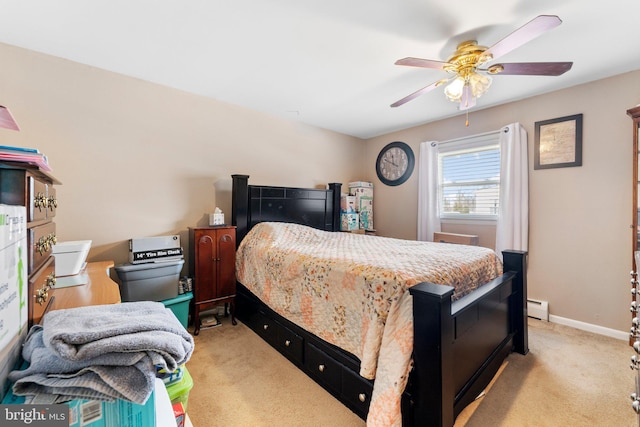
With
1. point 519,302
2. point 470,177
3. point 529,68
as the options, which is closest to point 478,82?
point 529,68

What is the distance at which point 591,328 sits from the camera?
253 cm

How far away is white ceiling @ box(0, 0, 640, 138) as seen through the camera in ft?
5.36

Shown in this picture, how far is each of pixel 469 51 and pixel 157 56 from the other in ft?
7.97

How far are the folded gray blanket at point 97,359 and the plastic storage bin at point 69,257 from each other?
126cm

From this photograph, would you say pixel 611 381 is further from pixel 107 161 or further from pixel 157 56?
pixel 107 161

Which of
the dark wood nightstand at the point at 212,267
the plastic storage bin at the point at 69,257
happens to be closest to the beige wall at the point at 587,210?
the dark wood nightstand at the point at 212,267

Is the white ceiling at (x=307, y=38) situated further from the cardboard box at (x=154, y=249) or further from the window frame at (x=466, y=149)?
the cardboard box at (x=154, y=249)

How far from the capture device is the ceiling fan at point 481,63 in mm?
1467

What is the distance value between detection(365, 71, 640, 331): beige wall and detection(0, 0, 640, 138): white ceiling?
0.74 feet

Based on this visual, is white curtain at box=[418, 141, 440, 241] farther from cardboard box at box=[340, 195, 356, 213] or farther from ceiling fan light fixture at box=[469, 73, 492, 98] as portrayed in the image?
ceiling fan light fixture at box=[469, 73, 492, 98]

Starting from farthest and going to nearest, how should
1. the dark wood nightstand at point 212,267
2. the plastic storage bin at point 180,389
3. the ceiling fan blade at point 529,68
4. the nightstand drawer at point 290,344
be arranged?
the dark wood nightstand at point 212,267, the nightstand drawer at point 290,344, the ceiling fan blade at point 529,68, the plastic storage bin at point 180,389

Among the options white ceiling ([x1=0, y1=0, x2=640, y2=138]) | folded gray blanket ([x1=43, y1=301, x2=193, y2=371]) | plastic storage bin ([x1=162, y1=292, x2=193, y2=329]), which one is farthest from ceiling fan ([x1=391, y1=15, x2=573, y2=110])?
plastic storage bin ([x1=162, y1=292, x2=193, y2=329])

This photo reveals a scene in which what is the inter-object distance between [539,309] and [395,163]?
8.40ft

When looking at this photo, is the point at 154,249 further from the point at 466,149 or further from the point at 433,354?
the point at 466,149
